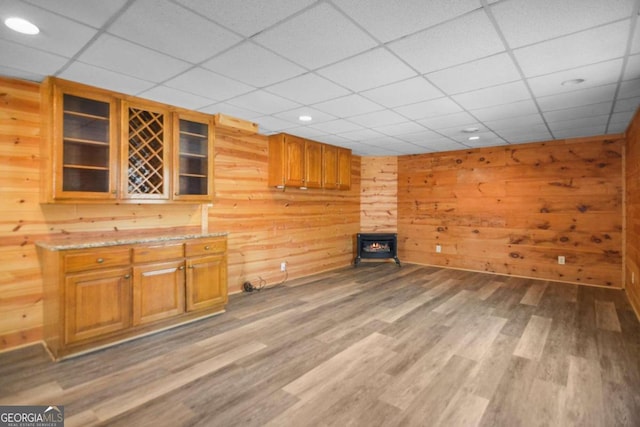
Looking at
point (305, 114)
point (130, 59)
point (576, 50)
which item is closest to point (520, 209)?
point (576, 50)

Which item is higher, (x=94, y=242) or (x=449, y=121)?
(x=449, y=121)

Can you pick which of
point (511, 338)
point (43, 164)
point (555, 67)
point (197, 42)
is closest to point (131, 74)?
point (197, 42)

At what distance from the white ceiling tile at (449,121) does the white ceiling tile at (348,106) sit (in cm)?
85

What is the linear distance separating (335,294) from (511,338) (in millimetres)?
2130

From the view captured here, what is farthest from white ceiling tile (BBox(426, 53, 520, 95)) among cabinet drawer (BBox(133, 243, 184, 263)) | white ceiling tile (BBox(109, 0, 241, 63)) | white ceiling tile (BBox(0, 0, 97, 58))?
cabinet drawer (BBox(133, 243, 184, 263))

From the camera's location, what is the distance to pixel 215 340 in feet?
9.87

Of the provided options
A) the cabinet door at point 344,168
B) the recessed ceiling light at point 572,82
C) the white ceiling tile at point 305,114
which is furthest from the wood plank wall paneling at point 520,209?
the white ceiling tile at point 305,114

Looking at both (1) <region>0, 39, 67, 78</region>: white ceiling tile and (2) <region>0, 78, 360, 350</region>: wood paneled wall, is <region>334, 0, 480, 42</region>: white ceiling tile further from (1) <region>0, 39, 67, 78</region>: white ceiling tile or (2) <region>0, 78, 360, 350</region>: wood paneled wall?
(2) <region>0, 78, 360, 350</region>: wood paneled wall

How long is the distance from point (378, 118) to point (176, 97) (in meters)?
2.25

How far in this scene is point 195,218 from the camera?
411cm

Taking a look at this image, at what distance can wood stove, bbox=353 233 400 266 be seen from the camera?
643cm

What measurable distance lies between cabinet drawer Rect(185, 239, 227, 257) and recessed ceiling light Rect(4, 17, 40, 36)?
6.69 feet

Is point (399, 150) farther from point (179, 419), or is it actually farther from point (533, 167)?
point (179, 419)

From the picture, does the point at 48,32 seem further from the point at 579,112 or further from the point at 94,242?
the point at 579,112
